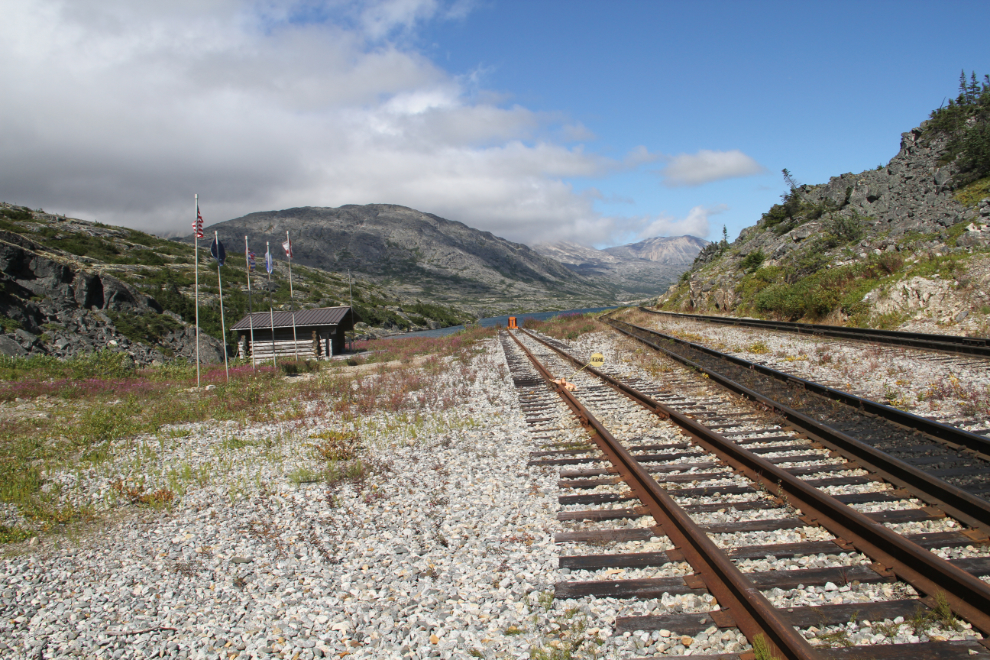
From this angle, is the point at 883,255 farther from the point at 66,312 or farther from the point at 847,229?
the point at 66,312

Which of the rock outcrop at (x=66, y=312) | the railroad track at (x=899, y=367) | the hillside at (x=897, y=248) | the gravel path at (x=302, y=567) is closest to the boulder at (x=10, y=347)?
the rock outcrop at (x=66, y=312)

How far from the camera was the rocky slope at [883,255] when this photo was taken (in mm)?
16672

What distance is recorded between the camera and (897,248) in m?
21.8

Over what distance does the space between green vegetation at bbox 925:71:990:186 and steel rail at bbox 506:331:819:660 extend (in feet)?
93.3

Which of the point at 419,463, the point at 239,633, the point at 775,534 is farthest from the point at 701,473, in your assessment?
the point at 239,633

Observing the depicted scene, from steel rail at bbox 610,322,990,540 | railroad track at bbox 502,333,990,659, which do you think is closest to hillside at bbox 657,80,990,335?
steel rail at bbox 610,322,990,540

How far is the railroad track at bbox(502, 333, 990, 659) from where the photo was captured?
10.5 ft

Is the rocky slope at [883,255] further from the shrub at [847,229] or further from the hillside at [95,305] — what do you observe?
the hillside at [95,305]

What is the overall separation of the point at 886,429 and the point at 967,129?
94.9 ft

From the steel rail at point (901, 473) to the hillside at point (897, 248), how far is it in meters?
11.7

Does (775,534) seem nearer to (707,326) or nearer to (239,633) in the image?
(239,633)

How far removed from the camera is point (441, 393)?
1301 cm

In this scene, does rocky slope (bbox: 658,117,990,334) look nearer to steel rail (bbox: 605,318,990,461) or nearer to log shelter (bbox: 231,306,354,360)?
steel rail (bbox: 605,318,990,461)

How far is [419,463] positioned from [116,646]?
4.06 meters
